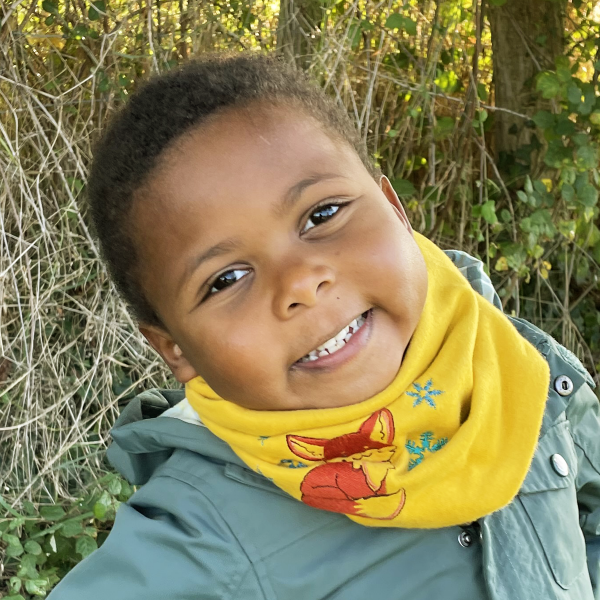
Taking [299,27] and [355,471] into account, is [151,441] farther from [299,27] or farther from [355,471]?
[299,27]

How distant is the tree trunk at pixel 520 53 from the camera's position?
2.62m

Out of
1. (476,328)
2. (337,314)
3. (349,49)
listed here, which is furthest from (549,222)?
(337,314)

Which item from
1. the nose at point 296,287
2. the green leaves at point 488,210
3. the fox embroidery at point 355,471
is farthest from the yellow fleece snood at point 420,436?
the green leaves at point 488,210

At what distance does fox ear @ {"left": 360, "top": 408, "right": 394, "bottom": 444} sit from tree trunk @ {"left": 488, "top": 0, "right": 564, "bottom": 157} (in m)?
1.85

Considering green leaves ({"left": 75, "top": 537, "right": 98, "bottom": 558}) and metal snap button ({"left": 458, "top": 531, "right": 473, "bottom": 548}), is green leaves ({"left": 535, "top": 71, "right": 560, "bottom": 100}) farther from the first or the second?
green leaves ({"left": 75, "top": 537, "right": 98, "bottom": 558})

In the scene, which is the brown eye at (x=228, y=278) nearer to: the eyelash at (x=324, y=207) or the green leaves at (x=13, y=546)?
the eyelash at (x=324, y=207)

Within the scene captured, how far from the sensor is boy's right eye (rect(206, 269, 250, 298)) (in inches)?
43.4

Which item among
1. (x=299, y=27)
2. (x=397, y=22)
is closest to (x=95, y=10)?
(x=299, y=27)

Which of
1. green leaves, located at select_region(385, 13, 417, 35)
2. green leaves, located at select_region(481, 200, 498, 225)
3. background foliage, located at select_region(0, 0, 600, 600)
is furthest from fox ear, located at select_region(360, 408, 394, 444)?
green leaves, located at select_region(385, 13, 417, 35)

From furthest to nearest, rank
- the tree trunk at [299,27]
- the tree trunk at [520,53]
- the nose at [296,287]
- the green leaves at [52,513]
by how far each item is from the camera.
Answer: the tree trunk at [520,53]
the tree trunk at [299,27]
the green leaves at [52,513]
the nose at [296,287]

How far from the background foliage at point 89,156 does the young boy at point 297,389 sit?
0.86 m

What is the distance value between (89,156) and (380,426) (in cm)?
150

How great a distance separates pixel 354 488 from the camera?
1.16 m

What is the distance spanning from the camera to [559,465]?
1.31m
